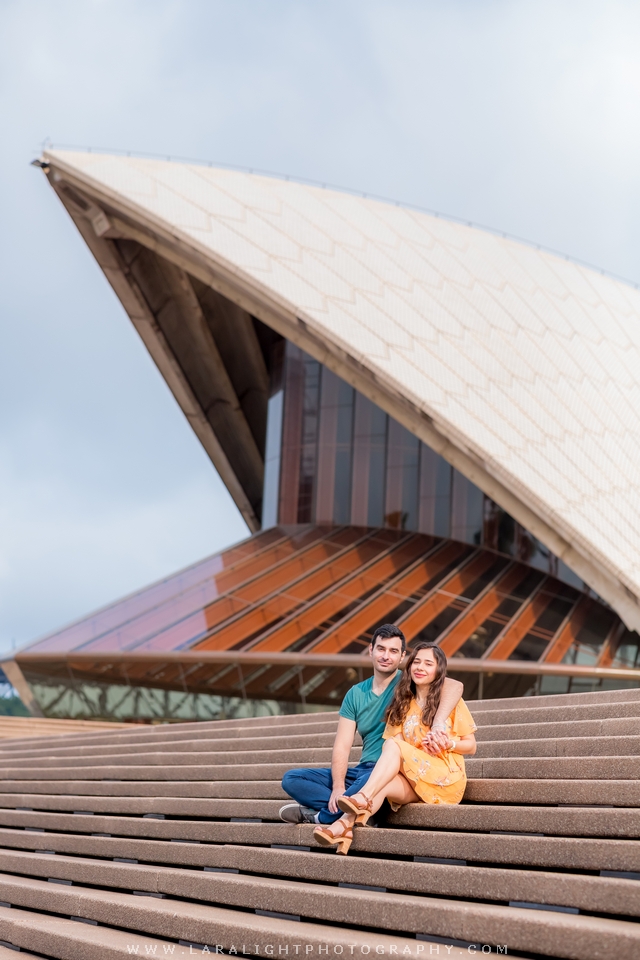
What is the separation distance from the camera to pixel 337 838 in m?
3.58

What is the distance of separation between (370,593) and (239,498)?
39.2 ft

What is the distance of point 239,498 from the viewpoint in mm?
25625

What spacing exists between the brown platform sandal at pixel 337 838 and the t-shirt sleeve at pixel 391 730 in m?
0.46

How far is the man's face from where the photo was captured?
4035mm

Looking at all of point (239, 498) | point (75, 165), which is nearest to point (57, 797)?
point (75, 165)

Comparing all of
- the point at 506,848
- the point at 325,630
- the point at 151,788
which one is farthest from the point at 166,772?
→ the point at 325,630

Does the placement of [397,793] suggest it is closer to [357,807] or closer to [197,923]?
[357,807]

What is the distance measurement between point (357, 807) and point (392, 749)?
0.88ft

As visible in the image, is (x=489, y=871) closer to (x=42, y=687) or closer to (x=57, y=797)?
(x=57, y=797)

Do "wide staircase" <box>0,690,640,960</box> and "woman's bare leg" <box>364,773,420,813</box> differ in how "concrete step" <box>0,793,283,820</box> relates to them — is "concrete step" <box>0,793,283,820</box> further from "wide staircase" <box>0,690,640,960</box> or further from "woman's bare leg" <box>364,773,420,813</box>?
"woman's bare leg" <box>364,773,420,813</box>

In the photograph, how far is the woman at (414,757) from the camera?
141 inches

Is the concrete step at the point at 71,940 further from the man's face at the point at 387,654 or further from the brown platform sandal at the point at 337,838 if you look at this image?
the man's face at the point at 387,654

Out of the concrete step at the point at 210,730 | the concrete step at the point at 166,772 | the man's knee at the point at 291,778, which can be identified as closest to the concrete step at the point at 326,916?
the man's knee at the point at 291,778

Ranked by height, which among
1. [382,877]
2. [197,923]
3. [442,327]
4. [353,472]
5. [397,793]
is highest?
[442,327]
